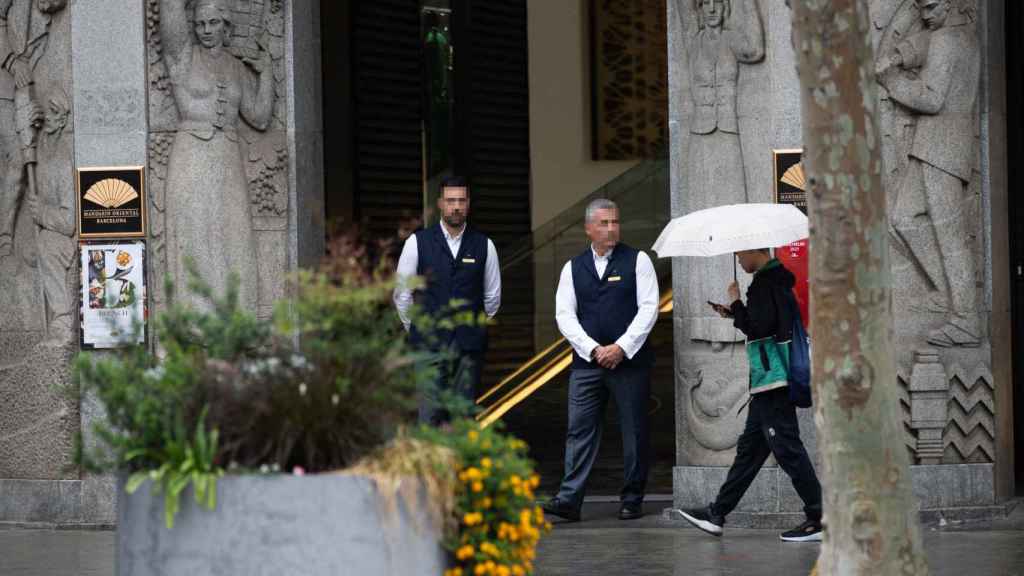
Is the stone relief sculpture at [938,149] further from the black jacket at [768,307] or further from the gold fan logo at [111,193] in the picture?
the gold fan logo at [111,193]

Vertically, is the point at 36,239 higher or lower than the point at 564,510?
higher

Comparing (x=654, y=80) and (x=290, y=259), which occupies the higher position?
(x=654, y=80)

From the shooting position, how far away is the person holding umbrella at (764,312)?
31.3ft

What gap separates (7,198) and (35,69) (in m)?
0.95

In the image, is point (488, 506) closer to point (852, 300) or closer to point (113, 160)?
point (852, 300)

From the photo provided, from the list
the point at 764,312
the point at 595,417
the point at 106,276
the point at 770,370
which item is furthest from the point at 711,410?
the point at 106,276

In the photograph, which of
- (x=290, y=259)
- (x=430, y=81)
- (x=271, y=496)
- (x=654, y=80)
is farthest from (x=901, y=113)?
(x=654, y=80)

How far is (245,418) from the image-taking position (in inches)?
224

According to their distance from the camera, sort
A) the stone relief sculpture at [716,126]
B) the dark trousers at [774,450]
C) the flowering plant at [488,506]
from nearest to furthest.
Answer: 1. the flowering plant at [488,506]
2. the dark trousers at [774,450]
3. the stone relief sculpture at [716,126]

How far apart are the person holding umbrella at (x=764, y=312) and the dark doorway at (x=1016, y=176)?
603 centimetres

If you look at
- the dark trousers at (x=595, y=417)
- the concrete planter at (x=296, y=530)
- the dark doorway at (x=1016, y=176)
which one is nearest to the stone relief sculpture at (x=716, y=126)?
the dark trousers at (x=595, y=417)

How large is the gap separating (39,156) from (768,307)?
543 cm

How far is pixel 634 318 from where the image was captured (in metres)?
11.2

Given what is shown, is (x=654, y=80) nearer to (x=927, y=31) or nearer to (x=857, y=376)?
(x=927, y=31)
